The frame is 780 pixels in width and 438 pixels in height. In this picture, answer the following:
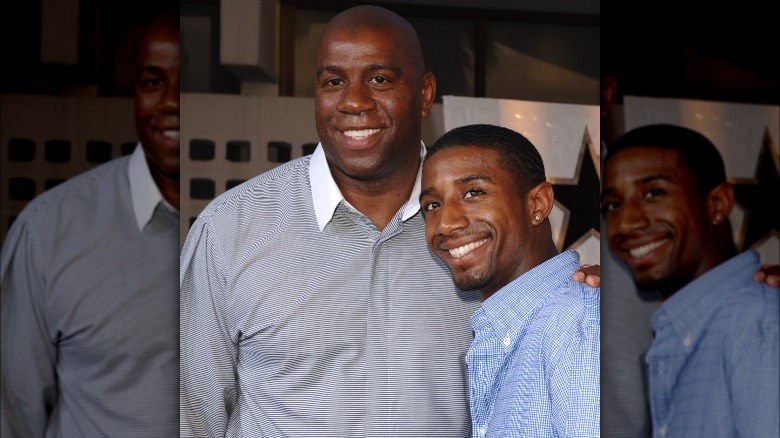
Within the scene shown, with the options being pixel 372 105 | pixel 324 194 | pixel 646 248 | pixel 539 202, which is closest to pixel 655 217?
pixel 646 248

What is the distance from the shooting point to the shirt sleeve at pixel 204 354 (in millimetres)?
3703

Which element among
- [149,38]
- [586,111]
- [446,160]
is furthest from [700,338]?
[149,38]

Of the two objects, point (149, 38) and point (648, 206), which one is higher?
point (149, 38)

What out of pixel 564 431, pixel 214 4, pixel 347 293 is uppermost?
pixel 214 4

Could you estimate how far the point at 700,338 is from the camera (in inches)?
156

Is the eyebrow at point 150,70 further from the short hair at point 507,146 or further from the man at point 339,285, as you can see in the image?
the short hair at point 507,146

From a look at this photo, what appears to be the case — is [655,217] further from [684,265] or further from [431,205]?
[431,205]

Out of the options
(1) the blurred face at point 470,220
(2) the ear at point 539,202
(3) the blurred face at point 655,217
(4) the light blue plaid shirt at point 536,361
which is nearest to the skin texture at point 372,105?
(1) the blurred face at point 470,220

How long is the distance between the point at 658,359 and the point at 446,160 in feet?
4.12

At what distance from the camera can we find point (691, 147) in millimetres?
4078

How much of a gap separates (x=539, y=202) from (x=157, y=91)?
5.25 feet

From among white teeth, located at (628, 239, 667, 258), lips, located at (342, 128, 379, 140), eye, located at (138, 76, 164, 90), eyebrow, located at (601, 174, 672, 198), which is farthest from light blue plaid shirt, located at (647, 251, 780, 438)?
eye, located at (138, 76, 164, 90)

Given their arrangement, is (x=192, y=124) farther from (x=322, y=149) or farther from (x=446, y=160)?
(x=446, y=160)

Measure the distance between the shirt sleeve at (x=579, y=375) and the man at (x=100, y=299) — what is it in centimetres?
151
